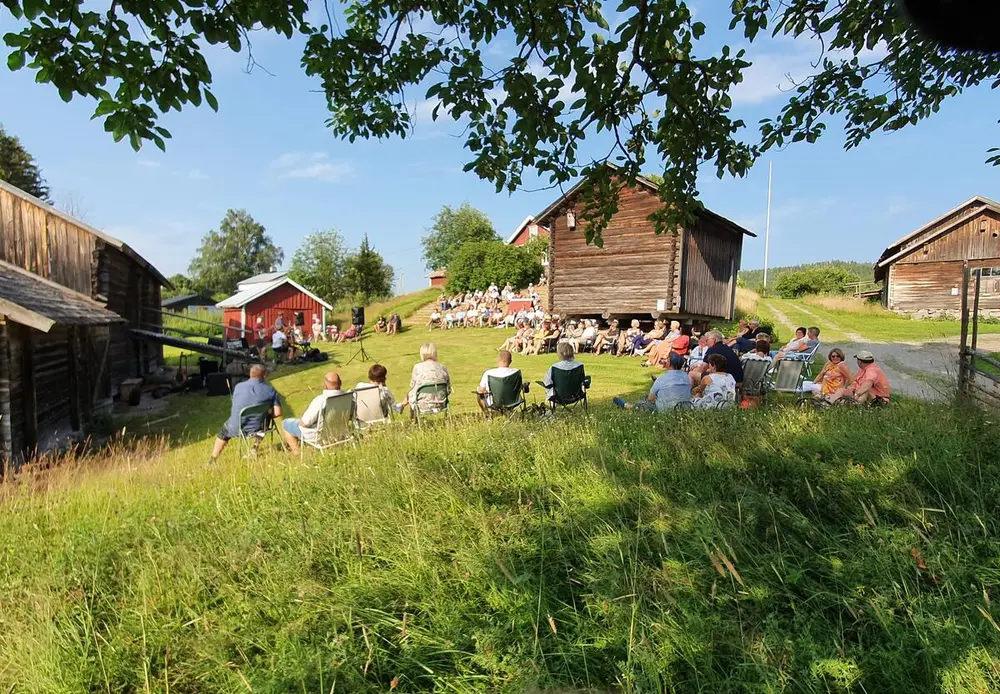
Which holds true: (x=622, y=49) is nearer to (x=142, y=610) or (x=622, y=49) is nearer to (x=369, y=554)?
(x=369, y=554)

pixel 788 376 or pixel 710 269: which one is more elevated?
pixel 710 269

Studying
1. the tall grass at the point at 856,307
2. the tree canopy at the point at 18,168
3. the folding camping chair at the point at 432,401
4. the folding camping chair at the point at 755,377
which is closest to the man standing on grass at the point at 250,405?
the folding camping chair at the point at 432,401

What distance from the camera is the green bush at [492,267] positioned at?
1419 inches

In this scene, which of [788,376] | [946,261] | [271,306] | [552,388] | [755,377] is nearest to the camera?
[552,388]

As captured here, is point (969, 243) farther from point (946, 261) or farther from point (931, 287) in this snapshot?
point (931, 287)

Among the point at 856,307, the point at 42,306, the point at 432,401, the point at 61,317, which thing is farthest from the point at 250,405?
the point at 856,307

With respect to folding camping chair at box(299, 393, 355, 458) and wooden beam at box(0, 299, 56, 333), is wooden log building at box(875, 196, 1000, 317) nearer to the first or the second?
folding camping chair at box(299, 393, 355, 458)

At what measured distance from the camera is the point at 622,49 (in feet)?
11.9

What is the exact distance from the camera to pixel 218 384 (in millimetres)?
15148

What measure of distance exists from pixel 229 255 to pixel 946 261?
216 feet

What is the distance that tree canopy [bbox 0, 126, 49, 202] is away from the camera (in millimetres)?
34844

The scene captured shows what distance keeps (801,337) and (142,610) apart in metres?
12.9

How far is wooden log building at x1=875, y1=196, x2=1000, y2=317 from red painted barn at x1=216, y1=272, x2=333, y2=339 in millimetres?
32947

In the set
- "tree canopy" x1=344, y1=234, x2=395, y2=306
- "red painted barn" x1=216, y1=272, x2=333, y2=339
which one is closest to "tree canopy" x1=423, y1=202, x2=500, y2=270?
"tree canopy" x1=344, y1=234, x2=395, y2=306
